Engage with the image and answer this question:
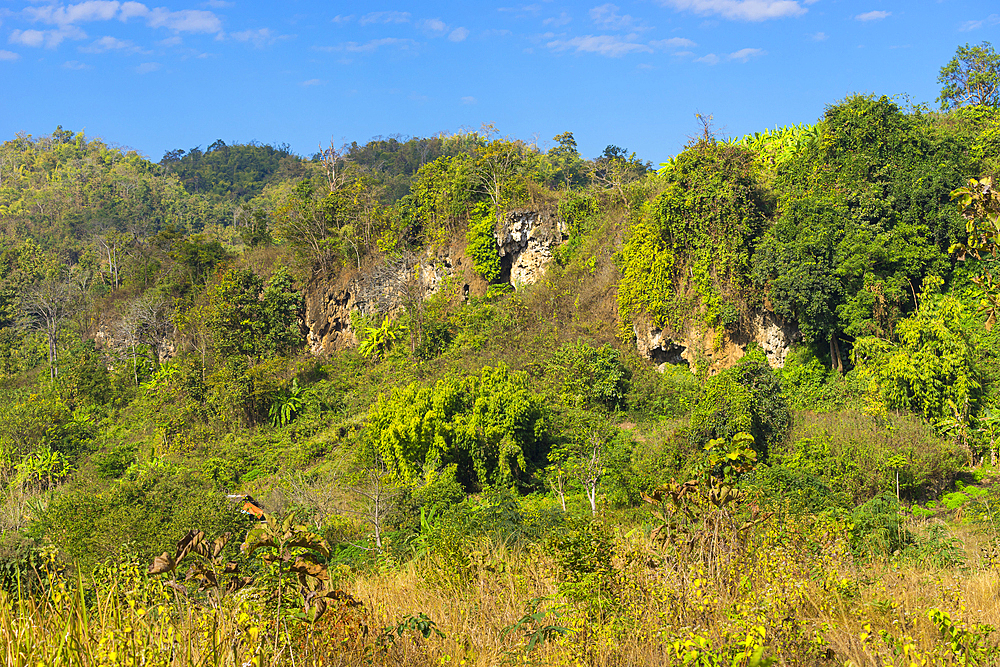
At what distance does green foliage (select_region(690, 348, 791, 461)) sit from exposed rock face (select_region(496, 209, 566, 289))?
839 cm

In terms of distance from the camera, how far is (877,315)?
1473cm

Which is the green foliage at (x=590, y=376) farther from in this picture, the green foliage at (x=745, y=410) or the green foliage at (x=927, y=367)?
the green foliage at (x=927, y=367)

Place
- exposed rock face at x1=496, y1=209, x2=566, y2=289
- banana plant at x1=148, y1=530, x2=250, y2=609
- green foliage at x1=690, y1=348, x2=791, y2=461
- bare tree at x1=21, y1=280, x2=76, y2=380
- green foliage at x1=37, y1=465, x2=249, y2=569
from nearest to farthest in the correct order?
1. banana plant at x1=148, y1=530, x2=250, y2=609
2. green foliage at x1=37, y1=465, x2=249, y2=569
3. green foliage at x1=690, y1=348, x2=791, y2=461
4. exposed rock face at x1=496, y1=209, x2=566, y2=289
5. bare tree at x1=21, y1=280, x2=76, y2=380

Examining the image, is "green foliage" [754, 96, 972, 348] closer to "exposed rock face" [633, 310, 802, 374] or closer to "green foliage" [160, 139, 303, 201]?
"exposed rock face" [633, 310, 802, 374]

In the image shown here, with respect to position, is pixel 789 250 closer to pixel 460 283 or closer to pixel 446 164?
pixel 460 283

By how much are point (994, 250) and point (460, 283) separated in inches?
751

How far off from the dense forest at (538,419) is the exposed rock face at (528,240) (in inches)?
3.6

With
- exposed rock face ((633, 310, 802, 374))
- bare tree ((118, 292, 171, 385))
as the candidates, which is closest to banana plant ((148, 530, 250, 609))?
exposed rock face ((633, 310, 802, 374))

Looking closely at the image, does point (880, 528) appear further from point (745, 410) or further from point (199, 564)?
point (199, 564)

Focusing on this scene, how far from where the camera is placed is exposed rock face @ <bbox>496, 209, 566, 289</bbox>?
71.5 ft

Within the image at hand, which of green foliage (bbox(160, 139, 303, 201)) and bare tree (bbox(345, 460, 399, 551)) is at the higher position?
green foliage (bbox(160, 139, 303, 201))

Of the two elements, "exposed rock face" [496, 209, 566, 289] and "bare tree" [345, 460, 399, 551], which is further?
"exposed rock face" [496, 209, 566, 289]

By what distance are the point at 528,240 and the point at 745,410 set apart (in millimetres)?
10259

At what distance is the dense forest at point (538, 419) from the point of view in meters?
3.42
